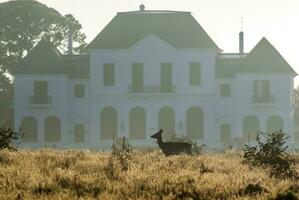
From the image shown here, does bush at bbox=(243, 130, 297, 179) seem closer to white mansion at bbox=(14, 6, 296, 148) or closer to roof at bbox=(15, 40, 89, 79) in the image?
white mansion at bbox=(14, 6, 296, 148)

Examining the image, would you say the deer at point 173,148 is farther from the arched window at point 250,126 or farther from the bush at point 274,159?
the arched window at point 250,126

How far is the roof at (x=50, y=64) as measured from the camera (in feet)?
172

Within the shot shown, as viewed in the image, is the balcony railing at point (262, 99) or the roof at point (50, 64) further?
the roof at point (50, 64)

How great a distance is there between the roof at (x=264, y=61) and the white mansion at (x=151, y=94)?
0.08 m

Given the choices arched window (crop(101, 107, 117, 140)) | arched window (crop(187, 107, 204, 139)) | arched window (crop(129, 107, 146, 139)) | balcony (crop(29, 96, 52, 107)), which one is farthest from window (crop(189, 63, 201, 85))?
balcony (crop(29, 96, 52, 107))

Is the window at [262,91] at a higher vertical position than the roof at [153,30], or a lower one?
lower

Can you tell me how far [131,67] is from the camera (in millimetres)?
52156

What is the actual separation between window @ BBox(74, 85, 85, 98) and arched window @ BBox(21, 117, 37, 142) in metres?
4.07

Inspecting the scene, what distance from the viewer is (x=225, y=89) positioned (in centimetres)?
5225

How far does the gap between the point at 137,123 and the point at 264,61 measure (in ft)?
38.3

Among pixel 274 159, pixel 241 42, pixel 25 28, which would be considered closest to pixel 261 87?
pixel 241 42

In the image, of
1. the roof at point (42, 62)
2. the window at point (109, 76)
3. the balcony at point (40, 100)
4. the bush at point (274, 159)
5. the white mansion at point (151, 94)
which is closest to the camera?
the bush at point (274, 159)

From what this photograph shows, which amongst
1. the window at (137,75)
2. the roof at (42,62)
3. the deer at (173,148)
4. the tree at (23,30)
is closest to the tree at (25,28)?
the tree at (23,30)

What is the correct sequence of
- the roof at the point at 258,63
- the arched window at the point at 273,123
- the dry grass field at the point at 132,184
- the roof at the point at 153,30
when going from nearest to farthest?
the dry grass field at the point at 132,184 → the arched window at the point at 273,123 → the roof at the point at 258,63 → the roof at the point at 153,30
